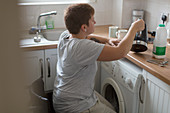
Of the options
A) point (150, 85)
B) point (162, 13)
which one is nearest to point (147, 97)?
point (150, 85)

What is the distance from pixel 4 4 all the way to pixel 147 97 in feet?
5.12

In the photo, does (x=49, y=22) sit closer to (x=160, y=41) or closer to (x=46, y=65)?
(x=46, y=65)

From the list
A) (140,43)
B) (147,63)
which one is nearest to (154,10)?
(140,43)

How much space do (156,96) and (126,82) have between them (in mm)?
309

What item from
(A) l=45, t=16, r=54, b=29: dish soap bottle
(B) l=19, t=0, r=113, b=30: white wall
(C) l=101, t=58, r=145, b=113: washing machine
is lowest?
(C) l=101, t=58, r=145, b=113: washing machine

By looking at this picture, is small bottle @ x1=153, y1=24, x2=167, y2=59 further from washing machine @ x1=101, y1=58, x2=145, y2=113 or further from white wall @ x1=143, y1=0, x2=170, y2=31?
white wall @ x1=143, y1=0, x2=170, y2=31

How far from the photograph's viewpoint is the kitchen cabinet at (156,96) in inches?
53.2

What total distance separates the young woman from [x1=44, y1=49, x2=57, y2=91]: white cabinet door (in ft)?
2.18

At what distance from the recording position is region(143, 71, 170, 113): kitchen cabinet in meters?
1.35

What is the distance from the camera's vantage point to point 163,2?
230cm

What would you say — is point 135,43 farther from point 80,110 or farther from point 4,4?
point 4,4

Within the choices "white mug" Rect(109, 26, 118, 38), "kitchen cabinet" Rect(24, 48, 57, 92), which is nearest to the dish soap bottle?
"kitchen cabinet" Rect(24, 48, 57, 92)

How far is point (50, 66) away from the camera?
2.28m

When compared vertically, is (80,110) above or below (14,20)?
below
